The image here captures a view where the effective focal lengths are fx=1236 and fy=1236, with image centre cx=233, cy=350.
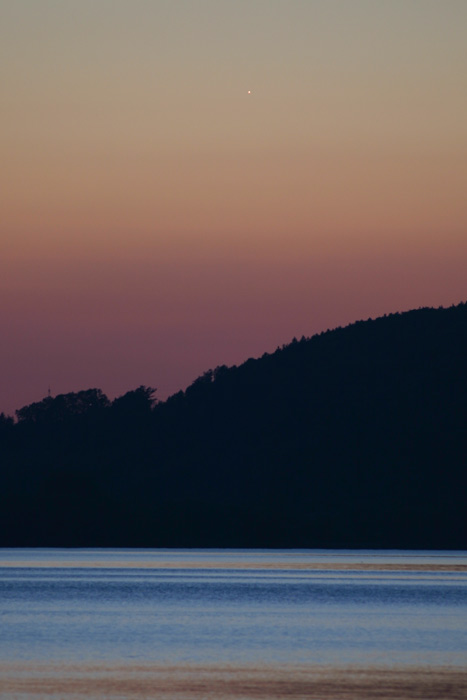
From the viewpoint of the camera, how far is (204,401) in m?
191

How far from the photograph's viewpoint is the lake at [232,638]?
22.0m

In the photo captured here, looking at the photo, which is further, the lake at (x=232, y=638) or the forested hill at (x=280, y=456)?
the forested hill at (x=280, y=456)

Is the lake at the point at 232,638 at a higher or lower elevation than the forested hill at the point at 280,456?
lower

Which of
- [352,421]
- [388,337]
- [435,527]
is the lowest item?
[435,527]

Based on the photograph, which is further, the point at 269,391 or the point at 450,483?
the point at 269,391

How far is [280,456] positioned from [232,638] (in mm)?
138643

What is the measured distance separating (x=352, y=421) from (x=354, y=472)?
15.5 meters

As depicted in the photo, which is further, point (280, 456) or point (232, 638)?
point (280, 456)

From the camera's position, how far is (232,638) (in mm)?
30953

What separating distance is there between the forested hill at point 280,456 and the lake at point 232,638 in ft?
255

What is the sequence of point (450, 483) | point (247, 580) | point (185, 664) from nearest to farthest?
point (185, 664) < point (247, 580) < point (450, 483)

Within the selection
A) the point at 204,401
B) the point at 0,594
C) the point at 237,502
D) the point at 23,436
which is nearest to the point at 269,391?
the point at 204,401

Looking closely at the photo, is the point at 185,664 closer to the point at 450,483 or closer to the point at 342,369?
the point at 450,483

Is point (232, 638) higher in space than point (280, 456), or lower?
lower
